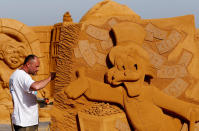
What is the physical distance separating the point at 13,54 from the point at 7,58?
164mm

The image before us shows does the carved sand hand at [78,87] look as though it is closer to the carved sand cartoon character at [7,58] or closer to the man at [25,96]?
the man at [25,96]

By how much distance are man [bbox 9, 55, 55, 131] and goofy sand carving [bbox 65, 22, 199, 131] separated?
0.60 m

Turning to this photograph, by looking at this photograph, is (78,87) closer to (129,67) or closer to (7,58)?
(129,67)

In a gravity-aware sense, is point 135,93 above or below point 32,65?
below

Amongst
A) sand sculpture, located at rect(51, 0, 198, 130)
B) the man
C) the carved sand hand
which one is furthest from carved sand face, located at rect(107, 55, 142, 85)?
the man

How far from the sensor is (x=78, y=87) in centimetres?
327

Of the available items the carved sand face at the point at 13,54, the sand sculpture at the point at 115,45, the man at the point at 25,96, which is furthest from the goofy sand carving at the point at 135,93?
the carved sand face at the point at 13,54

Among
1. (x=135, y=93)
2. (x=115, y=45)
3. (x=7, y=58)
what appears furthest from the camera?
(x=7, y=58)

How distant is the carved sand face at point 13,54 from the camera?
20.8 ft

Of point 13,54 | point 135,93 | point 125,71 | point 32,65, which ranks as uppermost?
point 13,54

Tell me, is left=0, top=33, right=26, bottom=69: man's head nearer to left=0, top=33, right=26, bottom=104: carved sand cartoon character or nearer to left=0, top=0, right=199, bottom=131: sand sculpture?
left=0, top=33, right=26, bottom=104: carved sand cartoon character

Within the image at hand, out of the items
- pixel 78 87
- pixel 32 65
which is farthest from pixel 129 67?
pixel 32 65

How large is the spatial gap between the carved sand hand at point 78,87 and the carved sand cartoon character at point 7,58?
11.5 ft

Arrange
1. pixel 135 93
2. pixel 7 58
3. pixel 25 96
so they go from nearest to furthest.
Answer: pixel 25 96, pixel 135 93, pixel 7 58
